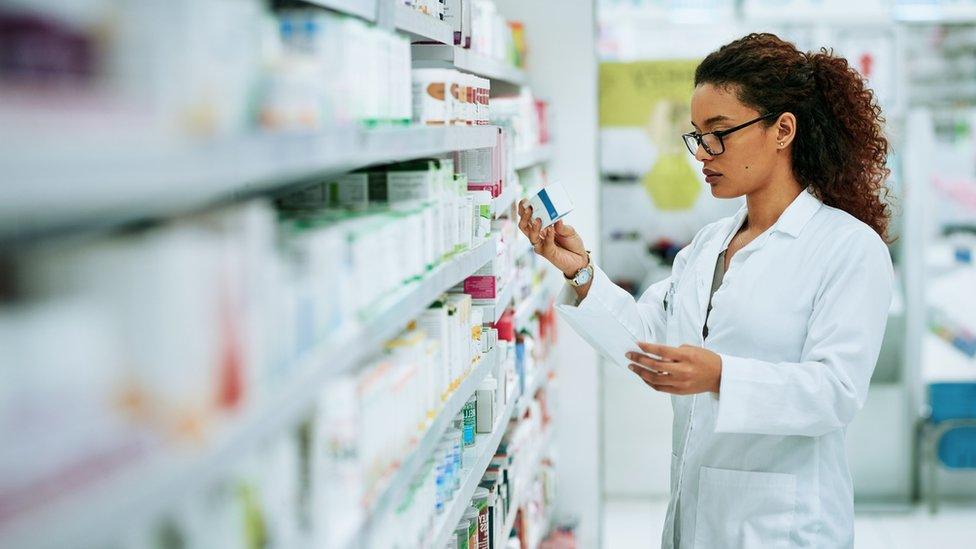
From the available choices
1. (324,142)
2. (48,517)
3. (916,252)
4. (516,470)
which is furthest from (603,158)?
(48,517)

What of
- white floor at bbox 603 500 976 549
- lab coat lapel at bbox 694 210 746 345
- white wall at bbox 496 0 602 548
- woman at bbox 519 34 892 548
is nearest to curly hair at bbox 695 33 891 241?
woman at bbox 519 34 892 548

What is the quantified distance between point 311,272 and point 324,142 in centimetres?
17

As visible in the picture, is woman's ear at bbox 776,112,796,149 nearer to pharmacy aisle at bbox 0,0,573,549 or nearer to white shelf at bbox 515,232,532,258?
pharmacy aisle at bbox 0,0,573,549

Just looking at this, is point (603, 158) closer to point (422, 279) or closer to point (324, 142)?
point (422, 279)

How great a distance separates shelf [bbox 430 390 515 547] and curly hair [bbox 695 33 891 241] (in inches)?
43.3

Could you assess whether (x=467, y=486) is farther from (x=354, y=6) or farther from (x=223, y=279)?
(x=223, y=279)

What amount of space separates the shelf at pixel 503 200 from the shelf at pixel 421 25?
528 millimetres

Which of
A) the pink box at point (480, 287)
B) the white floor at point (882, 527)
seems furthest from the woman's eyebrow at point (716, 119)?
the white floor at point (882, 527)

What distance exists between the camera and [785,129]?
2.68m

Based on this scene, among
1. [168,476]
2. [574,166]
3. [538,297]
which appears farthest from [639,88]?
[168,476]

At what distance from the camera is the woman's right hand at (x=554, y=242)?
2.99 meters

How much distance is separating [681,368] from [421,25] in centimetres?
97

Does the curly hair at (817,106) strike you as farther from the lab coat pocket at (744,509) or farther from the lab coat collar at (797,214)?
the lab coat pocket at (744,509)

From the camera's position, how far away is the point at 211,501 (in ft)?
3.85
